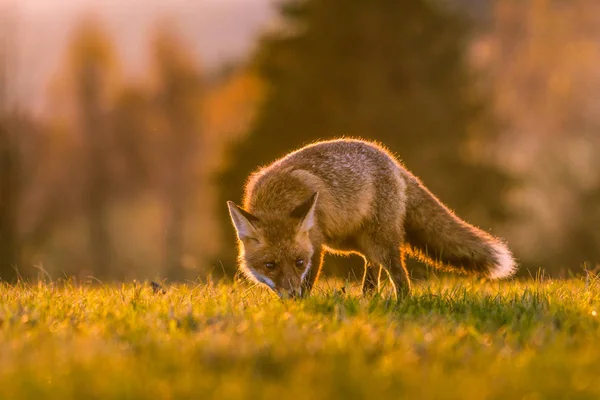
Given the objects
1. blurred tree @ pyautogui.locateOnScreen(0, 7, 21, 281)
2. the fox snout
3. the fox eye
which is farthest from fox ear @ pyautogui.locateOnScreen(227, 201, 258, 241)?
blurred tree @ pyautogui.locateOnScreen(0, 7, 21, 281)

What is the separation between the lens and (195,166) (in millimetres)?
43781

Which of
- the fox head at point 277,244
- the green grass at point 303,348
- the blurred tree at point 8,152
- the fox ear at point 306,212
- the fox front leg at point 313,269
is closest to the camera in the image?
the green grass at point 303,348

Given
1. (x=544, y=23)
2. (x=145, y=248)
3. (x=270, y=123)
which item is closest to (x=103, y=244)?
(x=145, y=248)

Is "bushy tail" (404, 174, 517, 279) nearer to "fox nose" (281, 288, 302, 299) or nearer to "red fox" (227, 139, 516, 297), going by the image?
"red fox" (227, 139, 516, 297)

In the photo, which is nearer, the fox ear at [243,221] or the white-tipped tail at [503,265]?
the fox ear at [243,221]

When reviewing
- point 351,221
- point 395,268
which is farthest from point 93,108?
point 395,268

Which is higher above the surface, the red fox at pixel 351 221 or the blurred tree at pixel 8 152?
the red fox at pixel 351 221

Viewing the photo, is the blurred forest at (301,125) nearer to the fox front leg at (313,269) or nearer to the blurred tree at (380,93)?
the blurred tree at (380,93)

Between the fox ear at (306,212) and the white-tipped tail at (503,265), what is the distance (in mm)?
2362

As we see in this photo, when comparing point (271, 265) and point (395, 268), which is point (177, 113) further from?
point (271, 265)

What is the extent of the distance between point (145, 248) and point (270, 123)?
27296mm

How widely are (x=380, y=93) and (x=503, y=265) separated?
11.1 m

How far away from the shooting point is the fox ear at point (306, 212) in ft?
24.5

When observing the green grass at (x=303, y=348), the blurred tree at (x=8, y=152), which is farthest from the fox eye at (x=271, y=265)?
the blurred tree at (x=8, y=152)
